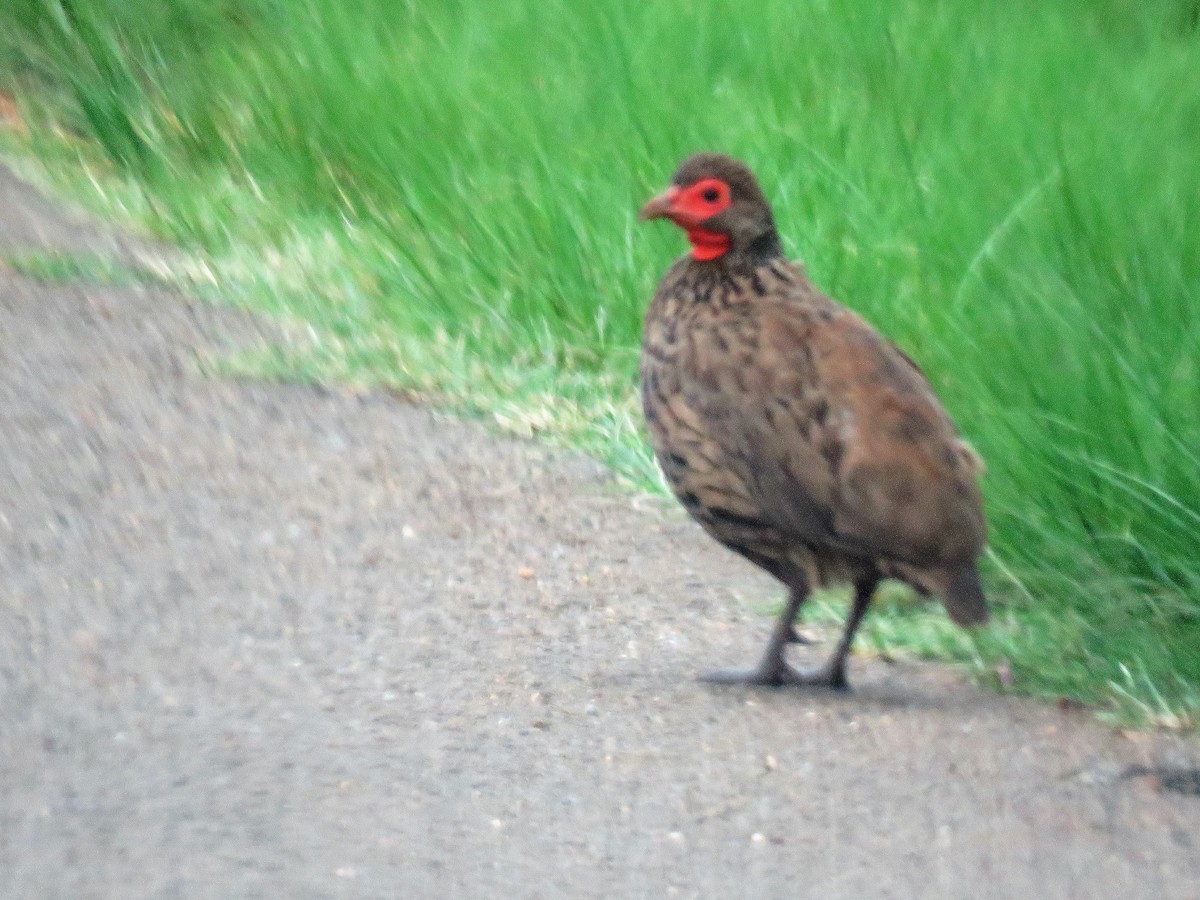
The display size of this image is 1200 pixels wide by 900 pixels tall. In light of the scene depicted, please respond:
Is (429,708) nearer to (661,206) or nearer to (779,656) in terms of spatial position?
(779,656)

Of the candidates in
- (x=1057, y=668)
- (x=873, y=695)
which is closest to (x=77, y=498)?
(x=873, y=695)

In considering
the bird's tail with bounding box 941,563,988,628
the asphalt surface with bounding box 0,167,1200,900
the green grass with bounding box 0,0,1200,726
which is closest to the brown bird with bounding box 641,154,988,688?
the bird's tail with bounding box 941,563,988,628

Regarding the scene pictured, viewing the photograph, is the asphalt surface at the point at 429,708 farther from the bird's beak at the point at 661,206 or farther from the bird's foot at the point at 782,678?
the bird's beak at the point at 661,206

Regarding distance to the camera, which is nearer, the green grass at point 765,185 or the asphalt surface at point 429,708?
the asphalt surface at point 429,708

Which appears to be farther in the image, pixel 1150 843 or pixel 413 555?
pixel 413 555

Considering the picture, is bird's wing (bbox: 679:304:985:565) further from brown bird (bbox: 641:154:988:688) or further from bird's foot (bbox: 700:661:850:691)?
bird's foot (bbox: 700:661:850:691)

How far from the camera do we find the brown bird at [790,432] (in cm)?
405

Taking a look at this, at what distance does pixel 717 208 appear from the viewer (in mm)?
4691

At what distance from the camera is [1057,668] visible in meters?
4.40

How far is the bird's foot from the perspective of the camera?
174 inches

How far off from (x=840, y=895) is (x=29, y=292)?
14.2 feet

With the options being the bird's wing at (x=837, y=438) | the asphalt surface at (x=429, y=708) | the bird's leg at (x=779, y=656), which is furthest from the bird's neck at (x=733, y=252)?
the asphalt surface at (x=429, y=708)

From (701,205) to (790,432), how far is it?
78cm

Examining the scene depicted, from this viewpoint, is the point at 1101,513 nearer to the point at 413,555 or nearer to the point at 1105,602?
the point at 1105,602
